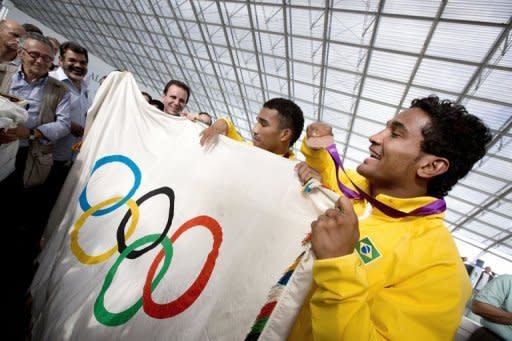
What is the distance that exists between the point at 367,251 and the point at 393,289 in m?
0.16

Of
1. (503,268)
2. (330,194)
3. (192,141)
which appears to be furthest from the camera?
(503,268)

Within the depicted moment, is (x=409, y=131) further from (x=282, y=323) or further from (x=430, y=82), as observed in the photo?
(x=430, y=82)

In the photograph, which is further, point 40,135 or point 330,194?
point 40,135

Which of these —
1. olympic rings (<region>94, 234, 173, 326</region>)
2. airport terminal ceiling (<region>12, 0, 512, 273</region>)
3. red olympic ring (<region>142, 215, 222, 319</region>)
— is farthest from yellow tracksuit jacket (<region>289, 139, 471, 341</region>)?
airport terminal ceiling (<region>12, 0, 512, 273</region>)

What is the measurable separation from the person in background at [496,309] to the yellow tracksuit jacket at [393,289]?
191 cm

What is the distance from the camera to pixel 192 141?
191cm

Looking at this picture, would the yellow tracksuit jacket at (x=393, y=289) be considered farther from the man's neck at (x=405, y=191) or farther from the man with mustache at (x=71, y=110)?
the man with mustache at (x=71, y=110)

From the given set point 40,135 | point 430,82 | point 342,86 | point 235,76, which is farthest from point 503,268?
point 40,135

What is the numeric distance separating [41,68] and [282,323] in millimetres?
2666

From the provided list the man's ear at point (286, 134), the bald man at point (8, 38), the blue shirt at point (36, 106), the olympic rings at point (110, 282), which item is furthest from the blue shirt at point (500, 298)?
the bald man at point (8, 38)

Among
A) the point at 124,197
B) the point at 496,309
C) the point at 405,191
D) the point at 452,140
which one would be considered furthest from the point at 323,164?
the point at 496,309

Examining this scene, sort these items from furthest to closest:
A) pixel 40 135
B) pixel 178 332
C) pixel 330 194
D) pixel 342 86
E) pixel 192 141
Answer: pixel 342 86 < pixel 40 135 < pixel 192 141 < pixel 178 332 < pixel 330 194

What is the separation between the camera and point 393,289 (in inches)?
37.5

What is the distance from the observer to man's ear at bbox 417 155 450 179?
1.19 m
